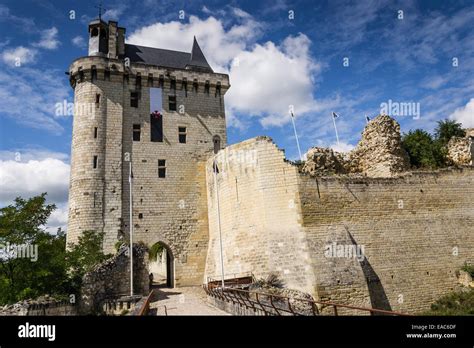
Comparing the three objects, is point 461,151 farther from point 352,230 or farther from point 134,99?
point 134,99

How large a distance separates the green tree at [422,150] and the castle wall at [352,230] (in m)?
5.02

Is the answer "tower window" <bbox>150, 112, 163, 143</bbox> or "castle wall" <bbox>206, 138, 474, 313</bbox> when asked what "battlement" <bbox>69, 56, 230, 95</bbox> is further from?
"castle wall" <bbox>206, 138, 474, 313</bbox>

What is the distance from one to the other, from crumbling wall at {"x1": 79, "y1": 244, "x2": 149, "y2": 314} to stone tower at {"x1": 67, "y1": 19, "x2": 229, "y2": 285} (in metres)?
2.92

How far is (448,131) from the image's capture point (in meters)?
28.8

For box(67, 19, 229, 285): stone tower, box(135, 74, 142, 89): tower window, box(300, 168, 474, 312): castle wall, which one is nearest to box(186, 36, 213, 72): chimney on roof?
box(67, 19, 229, 285): stone tower

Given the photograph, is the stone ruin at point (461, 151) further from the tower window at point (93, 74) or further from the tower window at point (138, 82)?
the tower window at point (93, 74)

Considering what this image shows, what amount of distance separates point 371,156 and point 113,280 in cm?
1471

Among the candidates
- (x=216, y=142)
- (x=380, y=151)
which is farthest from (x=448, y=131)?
(x=216, y=142)

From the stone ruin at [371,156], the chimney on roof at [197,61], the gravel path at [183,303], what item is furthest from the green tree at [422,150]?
the gravel path at [183,303]

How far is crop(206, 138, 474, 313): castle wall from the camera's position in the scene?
51.5ft

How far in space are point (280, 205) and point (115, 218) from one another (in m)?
9.51

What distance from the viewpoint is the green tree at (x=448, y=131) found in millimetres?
28422
